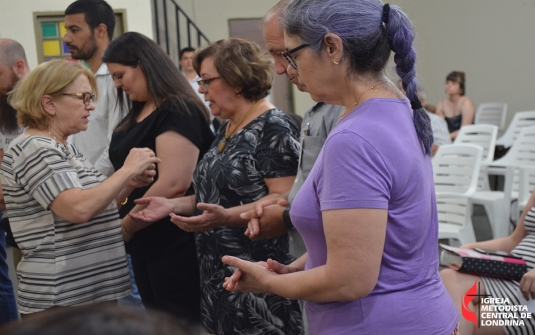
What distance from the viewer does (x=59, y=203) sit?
6.38ft

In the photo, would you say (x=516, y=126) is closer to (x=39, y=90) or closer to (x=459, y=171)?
(x=459, y=171)

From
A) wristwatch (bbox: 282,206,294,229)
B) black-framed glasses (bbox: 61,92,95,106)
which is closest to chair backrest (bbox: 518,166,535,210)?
wristwatch (bbox: 282,206,294,229)

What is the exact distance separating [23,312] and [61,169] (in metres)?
0.51

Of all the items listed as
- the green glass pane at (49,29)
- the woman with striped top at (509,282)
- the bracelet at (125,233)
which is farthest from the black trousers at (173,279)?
the green glass pane at (49,29)

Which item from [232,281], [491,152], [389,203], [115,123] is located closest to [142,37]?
[115,123]

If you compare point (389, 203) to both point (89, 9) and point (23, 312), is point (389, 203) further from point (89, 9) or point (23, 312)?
point (89, 9)

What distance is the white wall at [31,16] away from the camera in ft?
17.6

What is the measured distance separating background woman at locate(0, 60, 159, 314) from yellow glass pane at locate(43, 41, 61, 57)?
14.4 ft

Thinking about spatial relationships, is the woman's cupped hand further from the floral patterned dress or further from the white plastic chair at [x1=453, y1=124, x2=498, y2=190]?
the white plastic chair at [x1=453, y1=124, x2=498, y2=190]

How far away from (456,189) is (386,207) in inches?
148

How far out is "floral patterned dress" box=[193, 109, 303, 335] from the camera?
2074 mm

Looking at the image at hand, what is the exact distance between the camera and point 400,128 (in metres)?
1.24

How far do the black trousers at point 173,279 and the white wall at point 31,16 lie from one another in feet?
11.9
